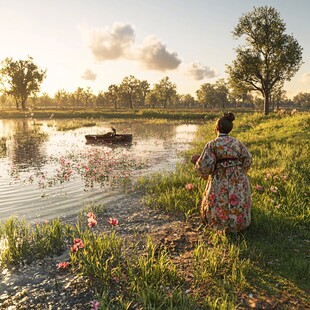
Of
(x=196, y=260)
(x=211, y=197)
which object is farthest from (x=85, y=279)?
(x=211, y=197)

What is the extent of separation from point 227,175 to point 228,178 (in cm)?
7

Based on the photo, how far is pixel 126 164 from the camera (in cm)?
1609

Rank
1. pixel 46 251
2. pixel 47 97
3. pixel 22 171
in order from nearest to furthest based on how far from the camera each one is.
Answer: pixel 46 251, pixel 22 171, pixel 47 97

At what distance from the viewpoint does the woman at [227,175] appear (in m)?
6.19

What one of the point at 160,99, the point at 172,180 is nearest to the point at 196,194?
the point at 172,180

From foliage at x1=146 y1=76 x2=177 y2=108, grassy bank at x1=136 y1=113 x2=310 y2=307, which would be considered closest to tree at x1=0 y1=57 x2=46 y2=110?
foliage at x1=146 y1=76 x2=177 y2=108

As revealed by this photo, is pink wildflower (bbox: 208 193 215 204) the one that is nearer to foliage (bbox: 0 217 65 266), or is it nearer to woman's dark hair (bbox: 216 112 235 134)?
woman's dark hair (bbox: 216 112 235 134)

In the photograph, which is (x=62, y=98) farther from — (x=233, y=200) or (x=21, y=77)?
(x=233, y=200)

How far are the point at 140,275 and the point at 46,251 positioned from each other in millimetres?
2368

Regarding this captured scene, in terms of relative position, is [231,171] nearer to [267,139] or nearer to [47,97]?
[267,139]

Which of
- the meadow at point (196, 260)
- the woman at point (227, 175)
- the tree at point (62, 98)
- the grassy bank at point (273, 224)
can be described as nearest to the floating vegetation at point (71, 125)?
the grassy bank at point (273, 224)

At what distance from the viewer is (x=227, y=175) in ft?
20.4

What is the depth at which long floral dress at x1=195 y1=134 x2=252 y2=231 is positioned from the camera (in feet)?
20.3

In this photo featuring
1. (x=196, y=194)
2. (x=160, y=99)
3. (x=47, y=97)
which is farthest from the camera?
(x=47, y=97)
